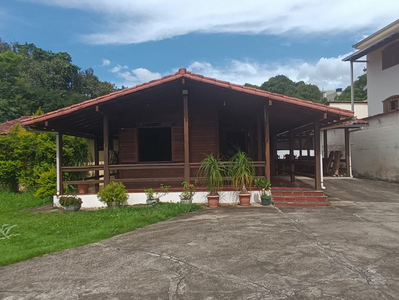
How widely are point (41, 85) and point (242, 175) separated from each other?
30.4 m

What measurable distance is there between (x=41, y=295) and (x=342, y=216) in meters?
5.84

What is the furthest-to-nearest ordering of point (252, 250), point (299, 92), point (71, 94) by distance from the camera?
point (299, 92)
point (71, 94)
point (252, 250)

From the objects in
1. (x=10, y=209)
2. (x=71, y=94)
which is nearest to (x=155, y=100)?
(x=10, y=209)

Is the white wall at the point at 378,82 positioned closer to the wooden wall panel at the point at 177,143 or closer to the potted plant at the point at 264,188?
the potted plant at the point at 264,188

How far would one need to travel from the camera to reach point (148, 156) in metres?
9.81

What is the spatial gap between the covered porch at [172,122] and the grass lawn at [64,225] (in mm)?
1194

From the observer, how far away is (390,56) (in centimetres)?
1435

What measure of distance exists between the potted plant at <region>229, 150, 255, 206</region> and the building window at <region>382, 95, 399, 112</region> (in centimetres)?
1108

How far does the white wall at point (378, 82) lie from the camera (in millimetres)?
14273

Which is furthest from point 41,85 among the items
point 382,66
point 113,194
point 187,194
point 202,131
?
point 382,66

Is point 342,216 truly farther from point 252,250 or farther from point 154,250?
point 154,250

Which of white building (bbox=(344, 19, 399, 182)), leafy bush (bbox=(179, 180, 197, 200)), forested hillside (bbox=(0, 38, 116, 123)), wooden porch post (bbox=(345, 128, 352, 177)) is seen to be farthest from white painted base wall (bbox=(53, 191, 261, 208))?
forested hillside (bbox=(0, 38, 116, 123))

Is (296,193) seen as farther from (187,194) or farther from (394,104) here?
(394,104)

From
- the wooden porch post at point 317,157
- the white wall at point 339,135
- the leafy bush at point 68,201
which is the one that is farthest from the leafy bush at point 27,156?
the white wall at point 339,135
